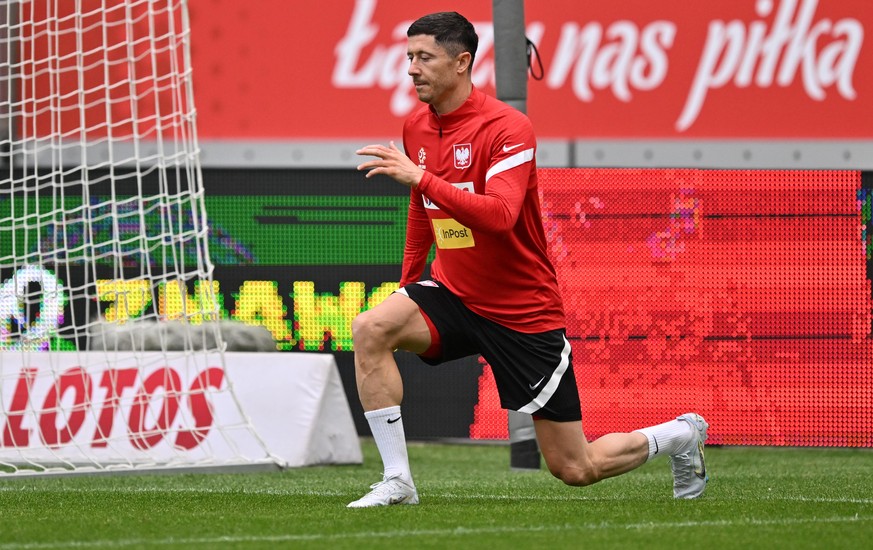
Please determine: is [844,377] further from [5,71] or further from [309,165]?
[5,71]

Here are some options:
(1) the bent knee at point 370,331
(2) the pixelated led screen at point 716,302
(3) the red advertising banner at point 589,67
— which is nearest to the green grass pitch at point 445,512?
(1) the bent knee at point 370,331

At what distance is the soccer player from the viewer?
5277mm

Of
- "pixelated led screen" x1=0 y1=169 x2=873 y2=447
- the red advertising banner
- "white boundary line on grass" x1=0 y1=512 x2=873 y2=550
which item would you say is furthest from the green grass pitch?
the red advertising banner

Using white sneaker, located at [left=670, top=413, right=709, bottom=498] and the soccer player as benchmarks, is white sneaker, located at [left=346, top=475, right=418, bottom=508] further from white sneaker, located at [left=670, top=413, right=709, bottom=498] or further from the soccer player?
white sneaker, located at [left=670, top=413, right=709, bottom=498]

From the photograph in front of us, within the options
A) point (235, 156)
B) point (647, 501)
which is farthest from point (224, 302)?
point (647, 501)

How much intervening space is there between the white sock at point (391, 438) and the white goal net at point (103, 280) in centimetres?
189

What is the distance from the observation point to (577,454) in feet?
18.0

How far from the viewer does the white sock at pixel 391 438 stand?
5.29m

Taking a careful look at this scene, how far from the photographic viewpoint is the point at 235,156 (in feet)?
30.4

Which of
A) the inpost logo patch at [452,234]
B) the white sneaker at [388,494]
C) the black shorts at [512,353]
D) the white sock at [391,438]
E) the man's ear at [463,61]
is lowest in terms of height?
the white sneaker at [388,494]

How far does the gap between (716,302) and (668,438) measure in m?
2.93

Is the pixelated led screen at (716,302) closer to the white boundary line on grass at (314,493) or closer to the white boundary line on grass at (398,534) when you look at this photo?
the white boundary line on grass at (314,493)

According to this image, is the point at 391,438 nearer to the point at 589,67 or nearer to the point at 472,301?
the point at 472,301

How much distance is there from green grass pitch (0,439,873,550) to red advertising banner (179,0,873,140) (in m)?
2.75
